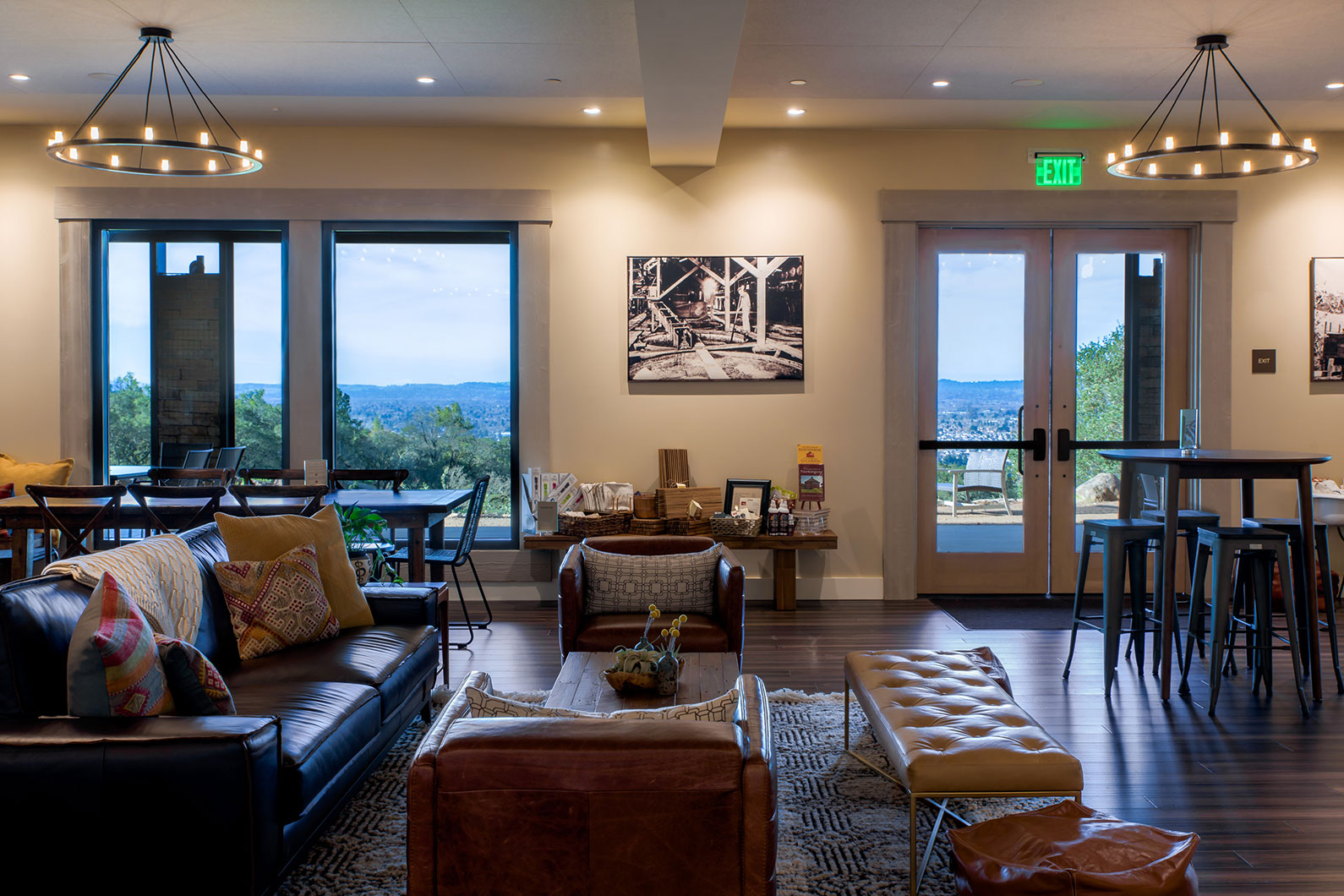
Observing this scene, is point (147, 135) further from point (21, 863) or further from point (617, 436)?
point (21, 863)

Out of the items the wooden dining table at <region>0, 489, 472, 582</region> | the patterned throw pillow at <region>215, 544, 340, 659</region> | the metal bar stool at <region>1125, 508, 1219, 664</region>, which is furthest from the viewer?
the wooden dining table at <region>0, 489, 472, 582</region>

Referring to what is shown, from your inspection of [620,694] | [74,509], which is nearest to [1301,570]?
[620,694]

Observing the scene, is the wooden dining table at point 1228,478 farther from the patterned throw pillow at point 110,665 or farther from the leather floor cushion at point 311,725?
the patterned throw pillow at point 110,665

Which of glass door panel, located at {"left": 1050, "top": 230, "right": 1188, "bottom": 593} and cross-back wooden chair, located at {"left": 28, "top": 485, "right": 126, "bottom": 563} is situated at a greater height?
glass door panel, located at {"left": 1050, "top": 230, "right": 1188, "bottom": 593}

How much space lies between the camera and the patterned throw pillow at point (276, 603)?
10.9ft

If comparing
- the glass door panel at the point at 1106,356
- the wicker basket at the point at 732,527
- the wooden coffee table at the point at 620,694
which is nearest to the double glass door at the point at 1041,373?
the glass door panel at the point at 1106,356

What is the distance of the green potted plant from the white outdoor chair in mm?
3791

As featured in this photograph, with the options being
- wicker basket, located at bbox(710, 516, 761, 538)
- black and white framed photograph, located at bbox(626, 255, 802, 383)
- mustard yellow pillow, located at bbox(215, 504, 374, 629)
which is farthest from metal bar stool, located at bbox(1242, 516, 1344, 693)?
mustard yellow pillow, located at bbox(215, 504, 374, 629)

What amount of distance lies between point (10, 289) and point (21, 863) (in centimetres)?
556

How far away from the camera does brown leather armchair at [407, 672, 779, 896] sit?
5.78 ft

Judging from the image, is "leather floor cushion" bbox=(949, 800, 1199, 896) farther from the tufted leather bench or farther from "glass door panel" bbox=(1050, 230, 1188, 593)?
"glass door panel" bbox=(1050, 230, 1188, 593)

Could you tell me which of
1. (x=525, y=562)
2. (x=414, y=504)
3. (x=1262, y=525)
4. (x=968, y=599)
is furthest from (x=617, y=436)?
(x=1262, y=525)

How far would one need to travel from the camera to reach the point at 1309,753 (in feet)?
11.7

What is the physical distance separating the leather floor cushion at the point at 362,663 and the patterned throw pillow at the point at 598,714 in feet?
4.17
